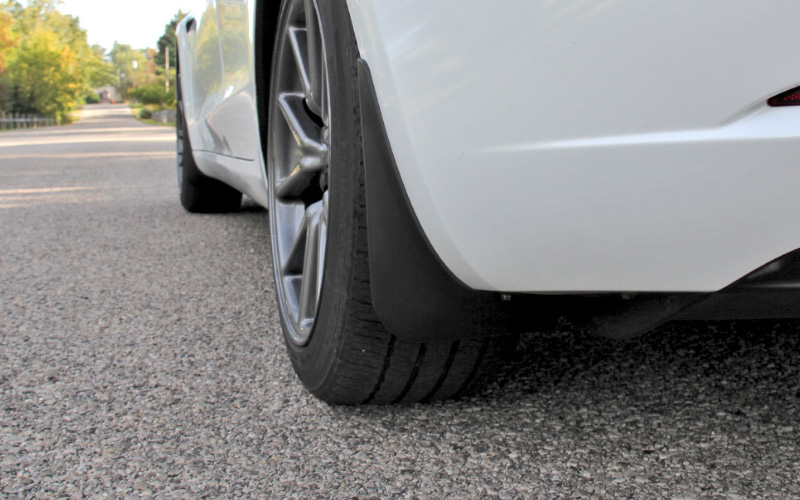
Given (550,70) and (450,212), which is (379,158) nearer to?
(450,212)

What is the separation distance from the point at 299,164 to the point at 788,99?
1.22 m

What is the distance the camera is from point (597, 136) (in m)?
1.11

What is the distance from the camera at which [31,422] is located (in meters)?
1.70

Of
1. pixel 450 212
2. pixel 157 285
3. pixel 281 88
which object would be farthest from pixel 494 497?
pixel 157 285

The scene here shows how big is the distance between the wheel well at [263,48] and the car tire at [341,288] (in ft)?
0.42

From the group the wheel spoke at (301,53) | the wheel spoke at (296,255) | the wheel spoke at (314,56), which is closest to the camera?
the wheel spoke at (314,56)

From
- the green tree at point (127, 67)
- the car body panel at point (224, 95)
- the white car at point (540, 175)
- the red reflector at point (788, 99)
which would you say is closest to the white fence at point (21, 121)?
the car body panel at point (224, 95)

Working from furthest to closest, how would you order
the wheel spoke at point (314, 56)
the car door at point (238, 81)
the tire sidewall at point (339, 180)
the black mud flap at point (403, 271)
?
1. the car door at point (238, 81)
2. the wheel spoke at point (314, 56)
3. the tire sidewall at point (339, 180)
4. the black mud flap at point (403, 271)

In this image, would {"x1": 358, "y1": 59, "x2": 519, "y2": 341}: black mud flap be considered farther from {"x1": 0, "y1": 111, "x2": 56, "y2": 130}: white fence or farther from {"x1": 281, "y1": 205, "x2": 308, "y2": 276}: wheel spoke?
{"x1": 0, "y1": 111, "x2": 56, "y2": 130}: white fence

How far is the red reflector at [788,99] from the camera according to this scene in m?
1.03

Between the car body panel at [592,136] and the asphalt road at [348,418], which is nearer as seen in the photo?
the car body panel at [592,136]

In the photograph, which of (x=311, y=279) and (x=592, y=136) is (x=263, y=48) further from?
(x=592, y=136)

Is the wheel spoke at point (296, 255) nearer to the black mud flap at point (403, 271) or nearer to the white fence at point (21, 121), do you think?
→ the black mud flap at point (403, 271)

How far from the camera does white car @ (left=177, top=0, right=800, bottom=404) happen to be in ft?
3.42
